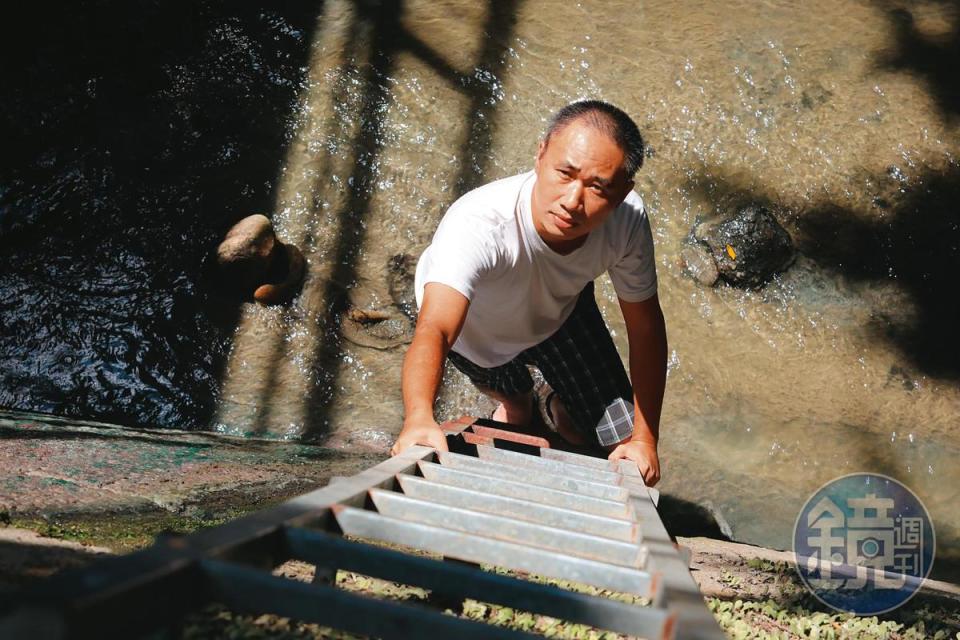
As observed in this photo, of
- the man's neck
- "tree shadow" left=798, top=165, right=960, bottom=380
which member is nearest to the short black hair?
the man's neck

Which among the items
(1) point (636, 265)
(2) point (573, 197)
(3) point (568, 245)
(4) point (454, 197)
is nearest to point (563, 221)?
(2) point (573, 197)

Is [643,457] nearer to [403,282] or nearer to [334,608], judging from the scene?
[334,608]

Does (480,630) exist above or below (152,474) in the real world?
above

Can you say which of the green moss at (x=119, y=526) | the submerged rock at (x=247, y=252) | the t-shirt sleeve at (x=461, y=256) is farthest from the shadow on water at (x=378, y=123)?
the t-shirt sleeve at (x=461, y=256)

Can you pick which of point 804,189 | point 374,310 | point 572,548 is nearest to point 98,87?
point 374,310

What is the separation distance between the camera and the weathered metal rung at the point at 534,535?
161cm

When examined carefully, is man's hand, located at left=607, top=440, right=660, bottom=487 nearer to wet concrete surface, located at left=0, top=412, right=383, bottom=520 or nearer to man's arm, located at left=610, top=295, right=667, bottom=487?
man's arm, located at left=610, top=295, right=667, bottom=487

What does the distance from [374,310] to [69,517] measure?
2629 mm

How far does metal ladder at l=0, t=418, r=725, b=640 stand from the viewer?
1.00 m

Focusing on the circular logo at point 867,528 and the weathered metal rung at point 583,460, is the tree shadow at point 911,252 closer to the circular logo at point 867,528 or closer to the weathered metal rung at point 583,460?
the circular logo at point 867,528

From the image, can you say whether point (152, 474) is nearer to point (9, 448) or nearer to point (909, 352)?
point (9, 448)

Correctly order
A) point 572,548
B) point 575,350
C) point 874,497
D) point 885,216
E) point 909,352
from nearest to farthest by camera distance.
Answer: point 572,548 < point 575,350 < point 874,497 < point 909,352 < point 885,216

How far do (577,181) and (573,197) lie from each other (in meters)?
0.07

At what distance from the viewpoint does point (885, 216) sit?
18.1 ft
